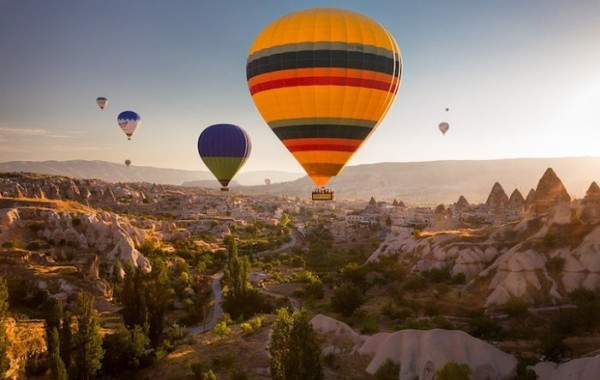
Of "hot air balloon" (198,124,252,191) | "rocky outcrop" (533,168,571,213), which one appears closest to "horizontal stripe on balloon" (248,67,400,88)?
"hot air balloon" (198,124,252,191)

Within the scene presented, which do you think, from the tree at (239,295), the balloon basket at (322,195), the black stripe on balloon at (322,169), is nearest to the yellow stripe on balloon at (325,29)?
the black stripe on balloon at (322,169)

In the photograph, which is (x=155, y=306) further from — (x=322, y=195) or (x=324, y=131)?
(x=324, y=131)

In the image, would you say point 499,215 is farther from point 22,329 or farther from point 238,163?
point 22,329

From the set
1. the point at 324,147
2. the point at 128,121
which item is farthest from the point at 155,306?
the point at 128,121

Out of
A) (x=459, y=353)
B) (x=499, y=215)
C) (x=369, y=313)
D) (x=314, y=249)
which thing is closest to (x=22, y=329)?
(x=369, y=313)

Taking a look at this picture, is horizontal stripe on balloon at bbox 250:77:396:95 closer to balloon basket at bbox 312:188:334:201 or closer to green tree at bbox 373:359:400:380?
balloon basket at bbox 312:188:334:201

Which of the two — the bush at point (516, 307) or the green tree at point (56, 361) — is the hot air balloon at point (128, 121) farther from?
the bush at point (516, 307)
